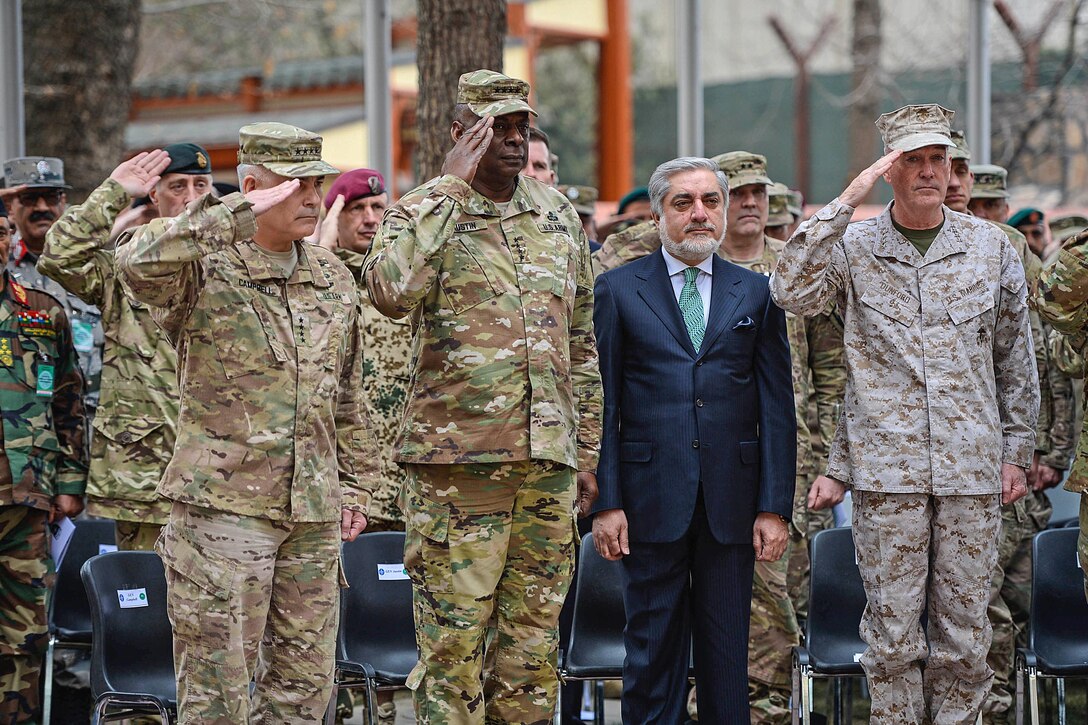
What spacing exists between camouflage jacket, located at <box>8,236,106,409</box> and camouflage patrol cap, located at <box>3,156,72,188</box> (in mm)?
358

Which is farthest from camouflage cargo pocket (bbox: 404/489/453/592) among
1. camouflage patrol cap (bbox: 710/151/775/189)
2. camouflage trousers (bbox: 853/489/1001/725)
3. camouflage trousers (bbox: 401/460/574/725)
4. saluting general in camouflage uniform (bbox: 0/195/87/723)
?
camouflage patrol cap (bbox: 710/151/775/189)

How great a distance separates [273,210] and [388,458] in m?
2.08

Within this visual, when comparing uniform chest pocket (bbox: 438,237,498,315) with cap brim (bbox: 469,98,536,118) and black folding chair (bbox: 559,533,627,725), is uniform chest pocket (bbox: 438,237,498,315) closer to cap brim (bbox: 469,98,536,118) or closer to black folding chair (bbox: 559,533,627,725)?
cap brim (bbox: 469,98,536,118)

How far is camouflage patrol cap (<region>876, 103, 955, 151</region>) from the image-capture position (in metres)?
4.81

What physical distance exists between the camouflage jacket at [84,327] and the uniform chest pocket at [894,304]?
3336 millimetres

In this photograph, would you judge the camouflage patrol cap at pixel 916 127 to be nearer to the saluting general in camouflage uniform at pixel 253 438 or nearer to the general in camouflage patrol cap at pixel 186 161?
the saluting general in camouflage uniform at pixel 253 438

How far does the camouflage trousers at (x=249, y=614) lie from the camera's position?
420 centimetres

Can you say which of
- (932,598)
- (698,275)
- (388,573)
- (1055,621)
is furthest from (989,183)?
(388,573)

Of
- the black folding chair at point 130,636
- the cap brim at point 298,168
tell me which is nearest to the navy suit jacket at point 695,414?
the cap brim at point 298,168

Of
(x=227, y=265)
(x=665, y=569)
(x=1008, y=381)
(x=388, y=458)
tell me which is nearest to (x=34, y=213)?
(x=388, y=458)

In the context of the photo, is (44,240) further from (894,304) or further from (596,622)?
(894,304)

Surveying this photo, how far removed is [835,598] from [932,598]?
725mm

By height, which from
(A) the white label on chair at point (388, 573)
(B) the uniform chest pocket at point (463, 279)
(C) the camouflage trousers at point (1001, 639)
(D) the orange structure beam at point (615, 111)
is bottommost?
(C) the camouflage trousers at point (1001, 639)

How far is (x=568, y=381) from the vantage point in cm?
448
